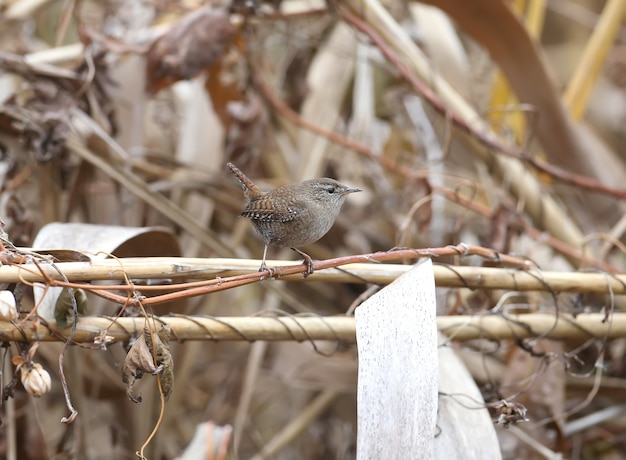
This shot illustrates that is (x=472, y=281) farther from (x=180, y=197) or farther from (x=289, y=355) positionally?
(x=180, y=197)

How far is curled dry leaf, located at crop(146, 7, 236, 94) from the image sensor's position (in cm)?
296

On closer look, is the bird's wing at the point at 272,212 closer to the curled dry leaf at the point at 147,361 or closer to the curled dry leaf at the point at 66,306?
the curled dry leaf at the point at 66,306

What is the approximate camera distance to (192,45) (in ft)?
9.71

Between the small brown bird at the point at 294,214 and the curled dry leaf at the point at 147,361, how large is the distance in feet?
2.65

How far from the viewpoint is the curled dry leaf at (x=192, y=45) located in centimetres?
296

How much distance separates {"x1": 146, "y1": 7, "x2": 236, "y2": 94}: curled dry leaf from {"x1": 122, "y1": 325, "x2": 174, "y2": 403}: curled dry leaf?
56.7 inches

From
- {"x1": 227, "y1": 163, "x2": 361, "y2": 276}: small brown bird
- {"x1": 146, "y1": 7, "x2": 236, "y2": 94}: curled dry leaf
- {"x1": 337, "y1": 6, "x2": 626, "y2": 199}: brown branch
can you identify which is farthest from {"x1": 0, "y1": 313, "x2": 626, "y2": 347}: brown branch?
{"x1": 146, "y1": 7, "x2": 236, "y2": 94}: curled dry leaf

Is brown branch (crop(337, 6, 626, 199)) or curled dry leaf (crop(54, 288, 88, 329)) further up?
brown branch (crop(337, 6, 626, 199))

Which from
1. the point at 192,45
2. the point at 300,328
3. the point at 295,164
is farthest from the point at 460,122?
the point at 300,328

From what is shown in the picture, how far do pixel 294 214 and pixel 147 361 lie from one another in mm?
963

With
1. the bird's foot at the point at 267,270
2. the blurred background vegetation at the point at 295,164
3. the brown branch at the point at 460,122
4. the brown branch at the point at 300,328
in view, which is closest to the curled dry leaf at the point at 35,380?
the brown branch at the point at 300,328

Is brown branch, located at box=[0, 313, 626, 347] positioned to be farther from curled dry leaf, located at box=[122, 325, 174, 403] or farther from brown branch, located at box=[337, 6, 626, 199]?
brown branch, located at box=[337, 6, 626, 199]

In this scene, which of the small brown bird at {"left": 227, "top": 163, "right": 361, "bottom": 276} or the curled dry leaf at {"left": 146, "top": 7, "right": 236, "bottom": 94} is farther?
the curled dry leaf at {"left": 146, "top": 7, "right": 236, "bottom": 94}

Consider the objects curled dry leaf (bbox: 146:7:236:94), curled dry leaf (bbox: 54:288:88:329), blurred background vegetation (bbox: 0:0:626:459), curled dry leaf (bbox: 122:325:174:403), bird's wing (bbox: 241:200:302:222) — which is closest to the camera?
curled dry leaf (bbox: 122:325:174:403)
